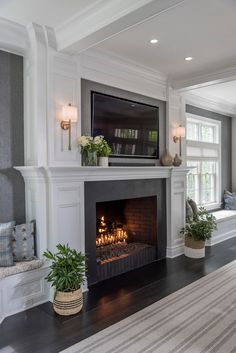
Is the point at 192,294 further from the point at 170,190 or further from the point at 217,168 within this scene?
the point at 217,168

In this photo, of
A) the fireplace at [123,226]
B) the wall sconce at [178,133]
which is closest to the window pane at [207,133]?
the wall sconce at [178,133]

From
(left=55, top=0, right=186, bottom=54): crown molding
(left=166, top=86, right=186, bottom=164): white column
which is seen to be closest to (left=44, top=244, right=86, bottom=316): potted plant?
(left=55, top=0, right=186, bottom=54): crown molding

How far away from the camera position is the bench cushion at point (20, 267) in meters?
2.79

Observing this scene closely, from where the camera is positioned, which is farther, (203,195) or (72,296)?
(203,195)

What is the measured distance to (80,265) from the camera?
296cm

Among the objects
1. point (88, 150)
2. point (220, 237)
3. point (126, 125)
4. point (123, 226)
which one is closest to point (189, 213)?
point (220, 237)

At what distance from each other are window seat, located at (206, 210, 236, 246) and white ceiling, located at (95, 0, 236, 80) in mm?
2957

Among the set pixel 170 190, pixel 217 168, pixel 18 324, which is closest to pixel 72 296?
pixel 18 324

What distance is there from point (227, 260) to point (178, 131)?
220cm

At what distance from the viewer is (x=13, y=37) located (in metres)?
3.02

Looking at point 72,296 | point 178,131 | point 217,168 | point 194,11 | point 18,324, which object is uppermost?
point 194,11

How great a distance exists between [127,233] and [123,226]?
135 millimetres

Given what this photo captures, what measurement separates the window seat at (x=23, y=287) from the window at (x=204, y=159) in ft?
12.6

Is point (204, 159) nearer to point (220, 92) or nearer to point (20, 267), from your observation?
point (220, 92)
